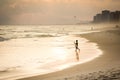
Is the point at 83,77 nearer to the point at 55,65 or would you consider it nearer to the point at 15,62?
the point at 55,65

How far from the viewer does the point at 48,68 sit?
1725cm

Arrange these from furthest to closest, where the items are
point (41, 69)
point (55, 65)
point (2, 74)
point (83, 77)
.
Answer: point (55, 65)
point (41, 69)
point (2, 74)
point (83, 77)

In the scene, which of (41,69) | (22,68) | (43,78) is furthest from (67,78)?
(22,68)

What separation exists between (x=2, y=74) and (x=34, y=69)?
2.40 m

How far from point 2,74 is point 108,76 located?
692 cm

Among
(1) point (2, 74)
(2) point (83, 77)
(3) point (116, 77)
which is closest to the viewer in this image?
(3) point (116, 77)

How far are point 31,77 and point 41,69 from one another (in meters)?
2.74

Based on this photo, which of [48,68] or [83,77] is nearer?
[83,77]

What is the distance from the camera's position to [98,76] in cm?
1227

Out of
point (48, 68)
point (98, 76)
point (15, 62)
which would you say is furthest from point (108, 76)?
point (15, 62)

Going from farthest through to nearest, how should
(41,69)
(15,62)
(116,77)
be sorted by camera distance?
1. (15,62)
2. (41,69)
3. (116,77)

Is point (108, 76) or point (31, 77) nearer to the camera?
point (108, 76)

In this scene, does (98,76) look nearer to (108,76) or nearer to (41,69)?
(108,76)

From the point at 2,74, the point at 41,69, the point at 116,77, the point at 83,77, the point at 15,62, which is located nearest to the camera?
the point at 116,77
